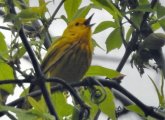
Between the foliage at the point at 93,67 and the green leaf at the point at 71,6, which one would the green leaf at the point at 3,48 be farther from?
the green leaf at the point at 71,6

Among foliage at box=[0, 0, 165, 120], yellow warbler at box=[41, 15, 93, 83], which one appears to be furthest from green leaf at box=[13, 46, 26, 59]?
yellow warbler at box=[41, 15, 93, 83]

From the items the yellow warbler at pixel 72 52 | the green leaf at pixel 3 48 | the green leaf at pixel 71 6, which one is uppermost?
the green leaf at pixel 71 6

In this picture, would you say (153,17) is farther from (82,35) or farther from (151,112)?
(82,35)

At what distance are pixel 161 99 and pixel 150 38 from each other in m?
0.17

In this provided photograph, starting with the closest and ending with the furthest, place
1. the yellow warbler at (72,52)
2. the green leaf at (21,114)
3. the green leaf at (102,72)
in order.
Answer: the green leaf at (21,114), the green leaf at (102,72), the yellow warbler at (72,52)

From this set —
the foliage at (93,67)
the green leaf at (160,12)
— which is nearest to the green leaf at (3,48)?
the foliage at (93,67)

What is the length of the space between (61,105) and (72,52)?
897mm

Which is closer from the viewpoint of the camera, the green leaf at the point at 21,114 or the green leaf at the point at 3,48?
the green leaf at the point at 21,114

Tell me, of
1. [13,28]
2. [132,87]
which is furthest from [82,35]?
[132,87]

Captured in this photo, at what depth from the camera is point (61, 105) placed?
1.24m

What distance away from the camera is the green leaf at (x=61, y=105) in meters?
1.23

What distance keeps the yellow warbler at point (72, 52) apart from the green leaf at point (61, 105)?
0.60m

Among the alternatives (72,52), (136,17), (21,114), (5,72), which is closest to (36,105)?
(21,114)

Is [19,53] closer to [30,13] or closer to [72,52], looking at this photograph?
[30,13]
